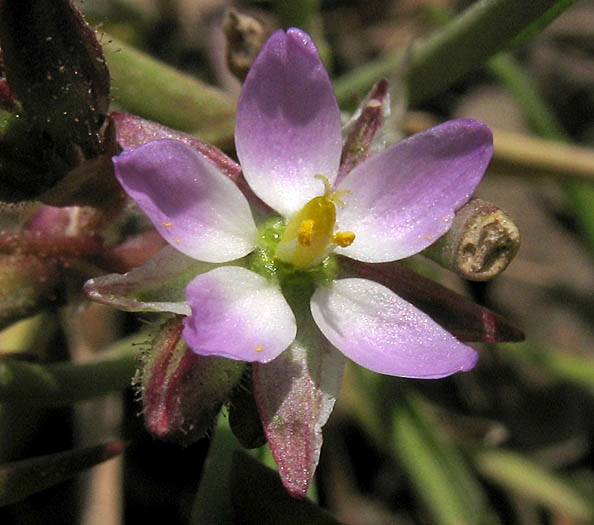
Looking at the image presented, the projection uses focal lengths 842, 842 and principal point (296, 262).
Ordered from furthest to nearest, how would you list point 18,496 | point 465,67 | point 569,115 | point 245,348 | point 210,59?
point 569,115
point 210,59
point 465,67
point 18,496
point 245,348

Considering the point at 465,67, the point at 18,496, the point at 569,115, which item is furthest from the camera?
→ the point at 569,115

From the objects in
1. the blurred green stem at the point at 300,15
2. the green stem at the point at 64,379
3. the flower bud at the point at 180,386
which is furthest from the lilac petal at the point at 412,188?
the blurred green stem at the point at 300,15

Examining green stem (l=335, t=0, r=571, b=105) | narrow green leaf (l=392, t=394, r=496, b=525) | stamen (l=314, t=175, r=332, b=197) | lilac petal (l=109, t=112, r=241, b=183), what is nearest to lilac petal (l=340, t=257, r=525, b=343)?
stamen (l=314, t=175, r=332, b=197)

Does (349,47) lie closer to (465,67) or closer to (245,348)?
(465,67)

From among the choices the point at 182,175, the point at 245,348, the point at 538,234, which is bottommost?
the point at 538,234

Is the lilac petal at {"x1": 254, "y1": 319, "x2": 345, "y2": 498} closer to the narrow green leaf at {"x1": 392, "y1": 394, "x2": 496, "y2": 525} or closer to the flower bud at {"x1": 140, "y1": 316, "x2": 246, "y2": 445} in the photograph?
the flower bud at {"x1": 140, "y1": 316, "x2": 246, "y2": 445}

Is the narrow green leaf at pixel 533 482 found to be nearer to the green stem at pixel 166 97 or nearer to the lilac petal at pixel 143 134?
the green stem at pixel 166 97

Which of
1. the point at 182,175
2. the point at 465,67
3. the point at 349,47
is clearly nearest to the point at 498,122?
the point at 349,47

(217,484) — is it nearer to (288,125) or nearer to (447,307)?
(447,307)
